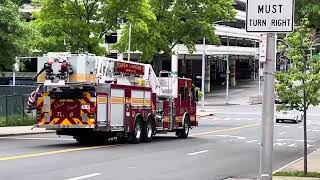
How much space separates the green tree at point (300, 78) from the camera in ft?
48.0

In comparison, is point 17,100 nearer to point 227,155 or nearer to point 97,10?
point 97,10

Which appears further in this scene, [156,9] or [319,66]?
[156,9]

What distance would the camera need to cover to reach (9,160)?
16797 mm

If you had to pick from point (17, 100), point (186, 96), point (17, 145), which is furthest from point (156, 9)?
point (17, 145)

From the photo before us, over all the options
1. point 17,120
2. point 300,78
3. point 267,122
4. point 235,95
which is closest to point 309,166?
point 300,78

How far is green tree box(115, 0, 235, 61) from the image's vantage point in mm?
43469

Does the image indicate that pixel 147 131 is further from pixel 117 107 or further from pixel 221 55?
pixel 221 55

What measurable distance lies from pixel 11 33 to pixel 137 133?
7203mm

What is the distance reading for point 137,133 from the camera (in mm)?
24781

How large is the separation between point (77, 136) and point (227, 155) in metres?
6.72

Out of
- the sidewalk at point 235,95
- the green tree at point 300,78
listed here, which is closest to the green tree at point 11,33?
the green tree at point 300,78

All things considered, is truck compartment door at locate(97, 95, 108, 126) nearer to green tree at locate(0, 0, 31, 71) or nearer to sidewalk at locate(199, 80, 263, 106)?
green tree at locate(0, 0, 31, 71)

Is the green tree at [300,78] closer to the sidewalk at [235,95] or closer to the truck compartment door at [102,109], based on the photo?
the truck compartment door at [102,109]

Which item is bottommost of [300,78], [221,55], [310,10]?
[300,78]
